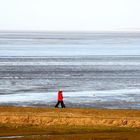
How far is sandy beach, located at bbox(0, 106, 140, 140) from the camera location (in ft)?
68.6

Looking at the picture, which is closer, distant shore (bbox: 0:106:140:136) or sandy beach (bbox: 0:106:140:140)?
sandy beach (bbox: 0:106:140:140)

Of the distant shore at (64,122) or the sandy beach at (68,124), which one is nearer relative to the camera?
the sandy beach at (68,124)

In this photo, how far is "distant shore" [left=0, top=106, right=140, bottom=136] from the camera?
22031 mm

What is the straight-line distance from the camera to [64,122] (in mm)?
23016

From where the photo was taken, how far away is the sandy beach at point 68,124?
20.9m

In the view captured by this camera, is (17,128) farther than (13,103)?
No

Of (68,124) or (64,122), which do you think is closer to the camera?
(68,124)

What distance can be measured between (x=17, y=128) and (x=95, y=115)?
3.21 meters

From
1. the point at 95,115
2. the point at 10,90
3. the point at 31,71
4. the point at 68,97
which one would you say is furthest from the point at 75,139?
the point at 31,71

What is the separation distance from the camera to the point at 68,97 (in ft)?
135

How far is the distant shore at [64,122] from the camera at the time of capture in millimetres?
22031

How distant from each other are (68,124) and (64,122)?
8.7 inches

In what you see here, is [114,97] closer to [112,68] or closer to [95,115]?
[95,115]

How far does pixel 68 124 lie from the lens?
22.9 meters
